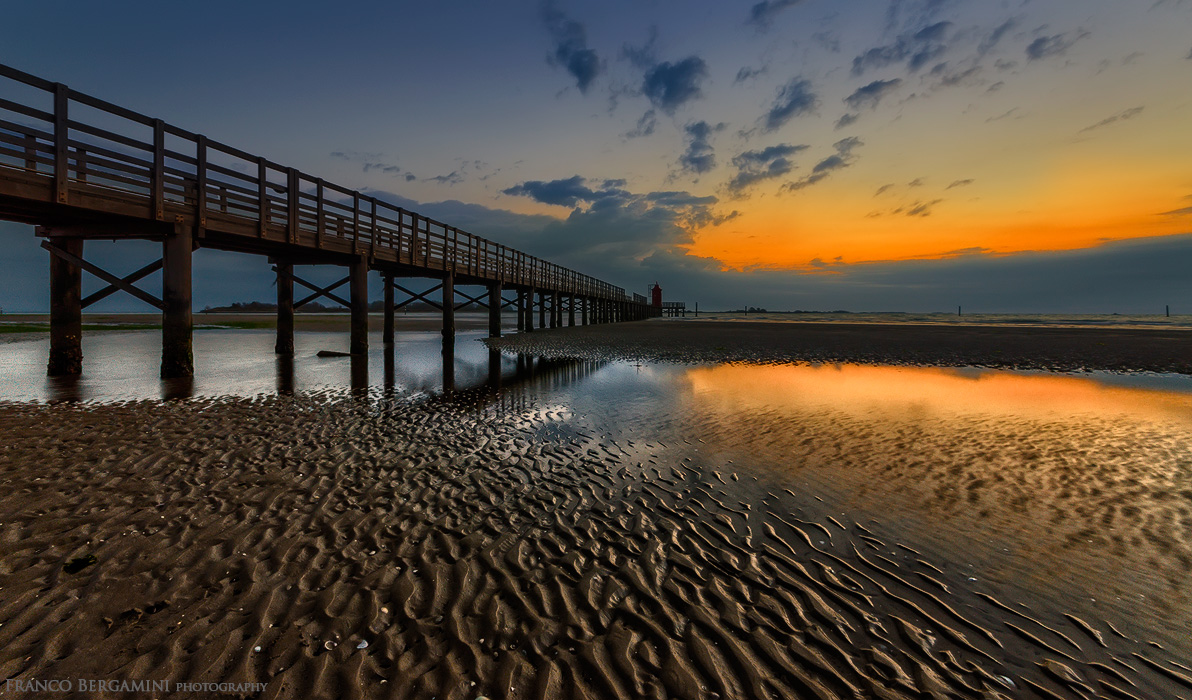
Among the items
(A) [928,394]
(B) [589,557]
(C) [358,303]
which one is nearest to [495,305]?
(C) [358,303]

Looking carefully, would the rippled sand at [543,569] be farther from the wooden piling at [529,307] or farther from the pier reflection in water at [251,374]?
the wooden piling at [529,307]

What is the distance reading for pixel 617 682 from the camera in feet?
8.17

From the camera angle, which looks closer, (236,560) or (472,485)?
(236,560)

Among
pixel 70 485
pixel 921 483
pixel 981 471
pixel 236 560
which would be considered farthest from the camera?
pixel 981 471

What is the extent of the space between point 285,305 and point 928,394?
21.9 metres

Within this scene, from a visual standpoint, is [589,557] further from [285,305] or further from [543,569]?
[285,305]

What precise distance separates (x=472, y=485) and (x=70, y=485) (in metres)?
4.02

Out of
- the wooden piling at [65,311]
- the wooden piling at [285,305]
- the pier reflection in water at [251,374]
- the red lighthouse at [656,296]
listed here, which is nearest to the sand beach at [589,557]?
the pier reflection in water at [251,374]

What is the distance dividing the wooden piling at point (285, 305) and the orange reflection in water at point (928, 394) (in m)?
15.8

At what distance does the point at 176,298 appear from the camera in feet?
37.1

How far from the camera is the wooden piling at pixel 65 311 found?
37.2 feet

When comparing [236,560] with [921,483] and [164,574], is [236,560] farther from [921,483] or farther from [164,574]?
[921,483]

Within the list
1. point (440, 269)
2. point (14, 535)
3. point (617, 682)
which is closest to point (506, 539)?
point (617, 682)

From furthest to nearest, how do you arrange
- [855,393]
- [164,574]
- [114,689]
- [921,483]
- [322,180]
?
1. [322,180]
2. [855,393]
3. [921,483]
4. [164,574]
5. [114,689]
